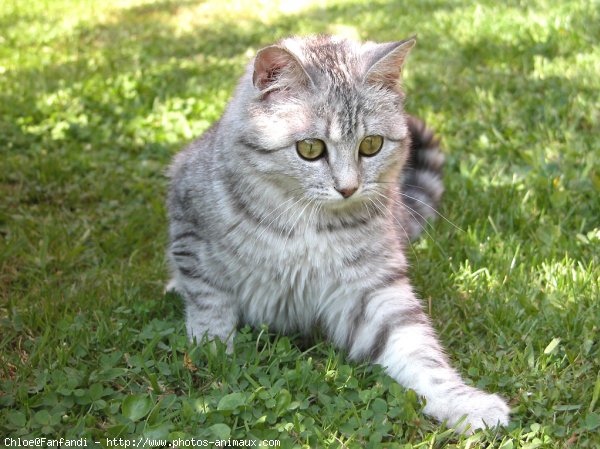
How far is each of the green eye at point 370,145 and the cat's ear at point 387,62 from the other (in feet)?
0.79

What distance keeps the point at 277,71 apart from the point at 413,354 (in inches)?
47.8

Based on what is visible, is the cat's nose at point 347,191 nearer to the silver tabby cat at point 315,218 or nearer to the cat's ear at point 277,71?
the silver tabby cat at point 315,218

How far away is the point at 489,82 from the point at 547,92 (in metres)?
0.58

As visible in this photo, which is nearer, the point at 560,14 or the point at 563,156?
the point at 563,156

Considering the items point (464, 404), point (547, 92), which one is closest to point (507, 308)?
point (464, 404)

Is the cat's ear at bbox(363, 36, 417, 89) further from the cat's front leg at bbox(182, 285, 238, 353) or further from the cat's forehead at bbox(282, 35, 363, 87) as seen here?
the cat's front leg at bbox(182, 285, 238, 353)

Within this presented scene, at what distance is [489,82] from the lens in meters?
5.73

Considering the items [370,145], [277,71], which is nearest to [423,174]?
[370,145]

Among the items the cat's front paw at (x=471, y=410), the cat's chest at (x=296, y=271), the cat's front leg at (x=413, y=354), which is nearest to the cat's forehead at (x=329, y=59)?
the cat's chest at (x=296, y=271)

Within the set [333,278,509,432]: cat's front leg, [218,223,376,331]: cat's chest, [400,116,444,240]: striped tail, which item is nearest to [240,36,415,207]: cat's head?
[218,223,376,331]: cat's chest

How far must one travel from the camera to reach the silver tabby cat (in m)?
2.77

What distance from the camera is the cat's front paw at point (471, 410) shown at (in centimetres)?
254

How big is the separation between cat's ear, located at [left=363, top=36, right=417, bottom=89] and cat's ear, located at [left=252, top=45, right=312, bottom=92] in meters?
0.28

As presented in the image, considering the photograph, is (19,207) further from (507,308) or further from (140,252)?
(507,308)
